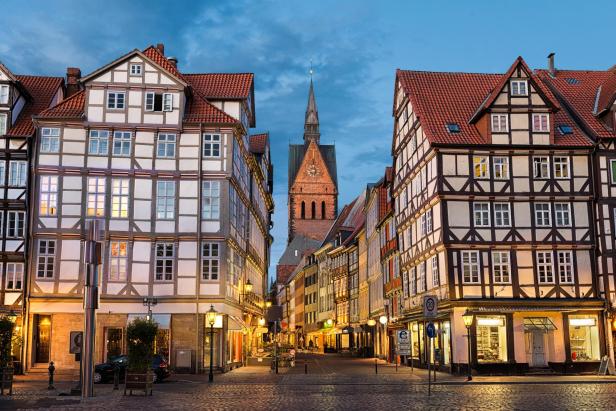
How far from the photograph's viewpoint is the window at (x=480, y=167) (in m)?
40.7

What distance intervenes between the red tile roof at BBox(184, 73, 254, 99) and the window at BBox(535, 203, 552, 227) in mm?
17556

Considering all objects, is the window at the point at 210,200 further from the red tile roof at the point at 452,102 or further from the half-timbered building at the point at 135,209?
the red tile roof at the point at 452,102

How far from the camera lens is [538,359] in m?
39.9

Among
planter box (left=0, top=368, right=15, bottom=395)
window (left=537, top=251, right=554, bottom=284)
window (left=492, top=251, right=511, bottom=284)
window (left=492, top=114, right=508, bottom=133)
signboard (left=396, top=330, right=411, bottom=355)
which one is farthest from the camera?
window (left=492, top=114, right=508, bottom=133)

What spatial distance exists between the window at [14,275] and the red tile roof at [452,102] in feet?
74.7

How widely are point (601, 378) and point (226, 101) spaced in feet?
81.4

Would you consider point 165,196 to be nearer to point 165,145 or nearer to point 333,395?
point 165,145

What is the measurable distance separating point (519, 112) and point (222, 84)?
56.6 feet

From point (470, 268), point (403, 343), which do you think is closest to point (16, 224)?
point (403, 343)

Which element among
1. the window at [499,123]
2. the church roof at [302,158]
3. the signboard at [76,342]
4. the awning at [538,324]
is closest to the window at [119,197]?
the signboard at [76,342]

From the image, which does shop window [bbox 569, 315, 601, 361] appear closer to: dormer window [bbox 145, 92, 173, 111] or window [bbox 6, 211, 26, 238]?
dormer window [bbox 145, 92, 173, 111]

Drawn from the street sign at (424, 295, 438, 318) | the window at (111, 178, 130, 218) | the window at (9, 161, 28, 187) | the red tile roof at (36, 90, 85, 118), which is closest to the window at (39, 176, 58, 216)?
the window at (9, 161, 28, 187)

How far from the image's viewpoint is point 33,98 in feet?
152

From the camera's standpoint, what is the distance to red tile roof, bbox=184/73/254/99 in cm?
4559
